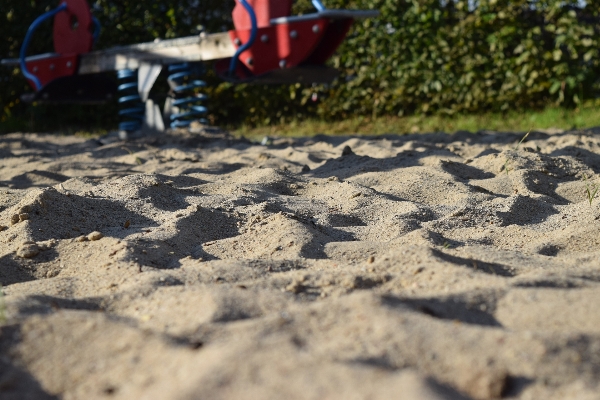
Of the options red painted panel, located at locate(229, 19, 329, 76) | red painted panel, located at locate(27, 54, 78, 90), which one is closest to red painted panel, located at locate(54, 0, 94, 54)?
red painted panel, located at locate(27, 54, 78, 90)

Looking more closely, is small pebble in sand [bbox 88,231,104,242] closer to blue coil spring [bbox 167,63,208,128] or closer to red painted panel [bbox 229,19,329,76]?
red painted panel [bbox 229,19,329,76]

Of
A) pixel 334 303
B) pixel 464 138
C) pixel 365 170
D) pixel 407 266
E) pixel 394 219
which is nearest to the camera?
pixel 334 303

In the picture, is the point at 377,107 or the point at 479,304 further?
the point at 377,107

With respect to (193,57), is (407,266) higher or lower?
lower

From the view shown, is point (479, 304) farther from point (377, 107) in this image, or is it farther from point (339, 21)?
point (377, 107)

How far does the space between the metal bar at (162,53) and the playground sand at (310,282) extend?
6.31 feet

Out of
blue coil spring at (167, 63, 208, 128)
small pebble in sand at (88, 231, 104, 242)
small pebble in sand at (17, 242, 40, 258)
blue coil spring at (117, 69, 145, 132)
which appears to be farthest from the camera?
blue coil spring at (117, 69, 145, 132)

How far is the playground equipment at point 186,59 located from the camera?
4570 millimetres

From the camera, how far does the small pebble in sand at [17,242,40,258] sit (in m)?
1.88

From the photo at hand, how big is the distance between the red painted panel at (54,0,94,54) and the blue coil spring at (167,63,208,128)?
0.96 m

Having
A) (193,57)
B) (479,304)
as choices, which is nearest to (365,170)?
(479,304)

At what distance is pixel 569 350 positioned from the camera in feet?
3.57

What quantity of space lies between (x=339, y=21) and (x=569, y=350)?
3868 mm

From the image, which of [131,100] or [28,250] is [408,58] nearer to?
[131,100]
